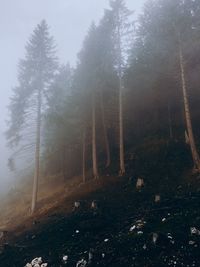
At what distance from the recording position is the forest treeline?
94.9ft

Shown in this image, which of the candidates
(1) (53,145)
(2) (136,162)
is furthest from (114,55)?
(1) (53,145)

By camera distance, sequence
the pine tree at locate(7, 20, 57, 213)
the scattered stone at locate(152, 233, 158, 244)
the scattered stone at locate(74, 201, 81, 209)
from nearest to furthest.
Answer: the scattered stone at locate(152, 233, 158, 244) < the scattered stone at locate(74, 201, 81, 209) < the pine tree at locate(7, 20, 57, 213)

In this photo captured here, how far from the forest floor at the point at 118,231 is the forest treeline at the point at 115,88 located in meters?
5.29

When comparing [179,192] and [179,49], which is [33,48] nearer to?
[179,49]

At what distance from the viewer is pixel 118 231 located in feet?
53.2

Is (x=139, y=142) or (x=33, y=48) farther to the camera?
(x=139, y=142)

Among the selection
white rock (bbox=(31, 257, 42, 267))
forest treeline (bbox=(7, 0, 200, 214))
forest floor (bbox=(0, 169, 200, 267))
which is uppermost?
forest treeline (bbox=(7, 0, 200, 214))

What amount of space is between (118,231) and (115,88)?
64.5 feet

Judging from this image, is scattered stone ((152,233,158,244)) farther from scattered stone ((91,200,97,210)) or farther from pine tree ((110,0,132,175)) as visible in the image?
pine tree ((110,0,132,175))

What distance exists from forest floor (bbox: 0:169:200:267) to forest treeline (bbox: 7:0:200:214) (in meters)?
5.29

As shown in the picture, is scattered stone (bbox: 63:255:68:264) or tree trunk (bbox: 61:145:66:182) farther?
tree trunk (bbox: 61:145:66:182)

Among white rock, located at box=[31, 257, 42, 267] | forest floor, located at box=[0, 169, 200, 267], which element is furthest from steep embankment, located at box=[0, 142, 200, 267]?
white rock, located at box=[31, 257, 42, 267]

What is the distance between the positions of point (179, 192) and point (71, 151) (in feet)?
70.8

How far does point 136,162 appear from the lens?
97.7 feet
